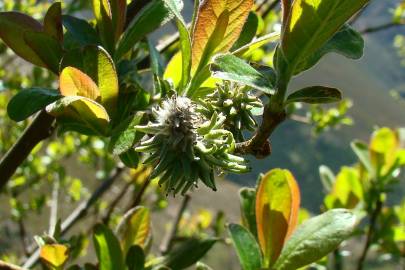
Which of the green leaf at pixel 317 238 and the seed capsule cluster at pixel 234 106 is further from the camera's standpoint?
the green leaf at pixel 317 238

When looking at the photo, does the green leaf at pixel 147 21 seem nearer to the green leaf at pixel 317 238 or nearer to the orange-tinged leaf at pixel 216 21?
the orange-tinged leaf at pixel 216 21

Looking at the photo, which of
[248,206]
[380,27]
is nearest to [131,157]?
[248,206]

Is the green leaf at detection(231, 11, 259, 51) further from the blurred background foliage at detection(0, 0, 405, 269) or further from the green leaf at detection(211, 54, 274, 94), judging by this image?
the green leaf at detection(211, 54, 274, 94)

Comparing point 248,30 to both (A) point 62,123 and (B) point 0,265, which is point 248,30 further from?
(B) point 0,265

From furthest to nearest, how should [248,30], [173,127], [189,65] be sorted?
[248,30] < [189,65] < [173,127]

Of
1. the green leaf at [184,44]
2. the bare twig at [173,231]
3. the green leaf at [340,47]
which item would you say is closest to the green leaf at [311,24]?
the green leaf at [340,47]

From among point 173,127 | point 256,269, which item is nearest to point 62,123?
point 173,127
